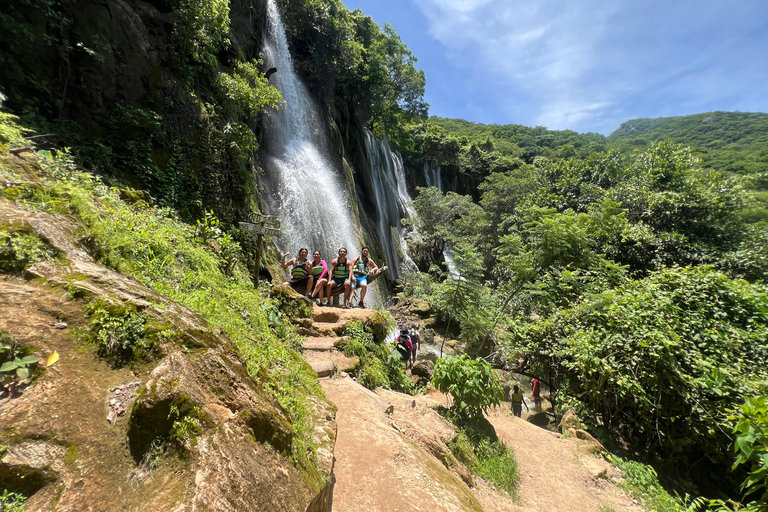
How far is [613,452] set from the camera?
18.2 feet

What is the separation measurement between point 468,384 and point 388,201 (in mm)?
20249

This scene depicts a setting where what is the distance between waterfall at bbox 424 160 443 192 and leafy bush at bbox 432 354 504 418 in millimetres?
33059

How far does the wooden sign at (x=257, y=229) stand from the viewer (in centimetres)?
520

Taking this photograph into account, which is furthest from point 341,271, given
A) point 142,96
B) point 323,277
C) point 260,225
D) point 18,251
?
point 18,251

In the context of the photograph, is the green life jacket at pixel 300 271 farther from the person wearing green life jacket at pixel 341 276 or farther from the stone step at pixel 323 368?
the stone step at pixel 323 368

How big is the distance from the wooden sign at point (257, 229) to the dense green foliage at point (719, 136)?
3943 centimetres

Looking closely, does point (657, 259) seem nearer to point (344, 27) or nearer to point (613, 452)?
point (613, 452)

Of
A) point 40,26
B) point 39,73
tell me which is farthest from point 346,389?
point 40,26

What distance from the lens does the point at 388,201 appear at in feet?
78.4

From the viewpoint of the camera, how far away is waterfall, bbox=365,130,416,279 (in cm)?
2172

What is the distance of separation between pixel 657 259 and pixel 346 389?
10374mm

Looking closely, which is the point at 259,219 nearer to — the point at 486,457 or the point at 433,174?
the point at 486,457

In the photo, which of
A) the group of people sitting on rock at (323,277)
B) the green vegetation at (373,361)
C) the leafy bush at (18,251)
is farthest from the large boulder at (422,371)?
→ the leafy bush at (18,251)

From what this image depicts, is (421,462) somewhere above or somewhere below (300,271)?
below
